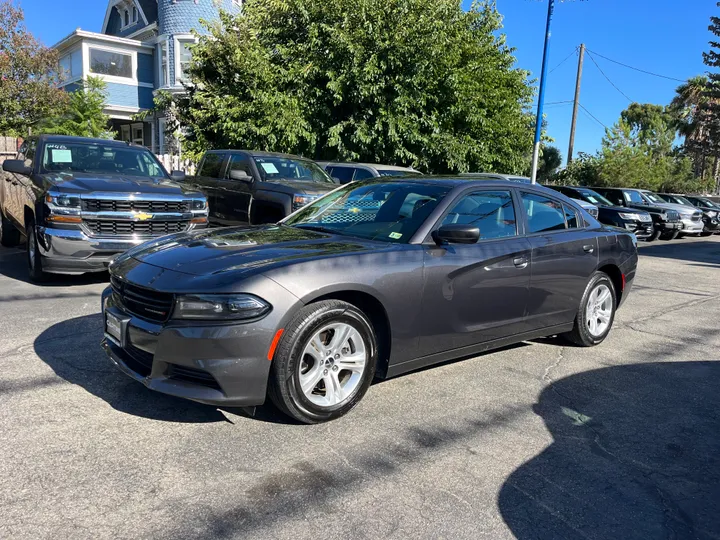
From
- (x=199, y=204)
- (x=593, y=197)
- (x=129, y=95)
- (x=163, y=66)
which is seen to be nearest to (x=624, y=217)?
(x=593, y=197)

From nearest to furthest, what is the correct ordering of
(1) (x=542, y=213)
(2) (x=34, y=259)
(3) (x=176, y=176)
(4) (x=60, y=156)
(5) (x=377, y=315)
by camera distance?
1. (5) (x=377, y=315)
2. (1) (x=542, y=213)
3. (2) (x=34, y=259)
4. (4) (x=60, y=156)
5. (3) (x=176, y=176)

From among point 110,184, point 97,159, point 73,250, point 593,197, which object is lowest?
point 73,250

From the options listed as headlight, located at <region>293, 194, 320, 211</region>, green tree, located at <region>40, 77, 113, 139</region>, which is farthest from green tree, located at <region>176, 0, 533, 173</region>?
headlight, located at <region>293, 194, 320, 211</region>

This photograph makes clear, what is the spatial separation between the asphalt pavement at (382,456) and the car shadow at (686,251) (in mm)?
10814

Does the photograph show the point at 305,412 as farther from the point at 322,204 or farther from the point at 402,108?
the point at 402,108

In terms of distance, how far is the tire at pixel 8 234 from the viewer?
972 cm

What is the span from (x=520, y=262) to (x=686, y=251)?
14310 millimetres

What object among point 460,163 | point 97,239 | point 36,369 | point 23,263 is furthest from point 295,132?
point 36,369

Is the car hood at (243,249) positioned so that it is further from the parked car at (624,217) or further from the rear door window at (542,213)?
the parked car at (624,217)

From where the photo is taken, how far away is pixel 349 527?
2623 mm

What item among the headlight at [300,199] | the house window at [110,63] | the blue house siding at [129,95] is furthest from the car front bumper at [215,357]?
the house window at [110,63]

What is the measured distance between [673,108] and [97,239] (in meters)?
49.1

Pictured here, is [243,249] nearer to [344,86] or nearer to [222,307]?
[222,307]

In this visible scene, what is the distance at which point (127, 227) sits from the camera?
7.06 meters
